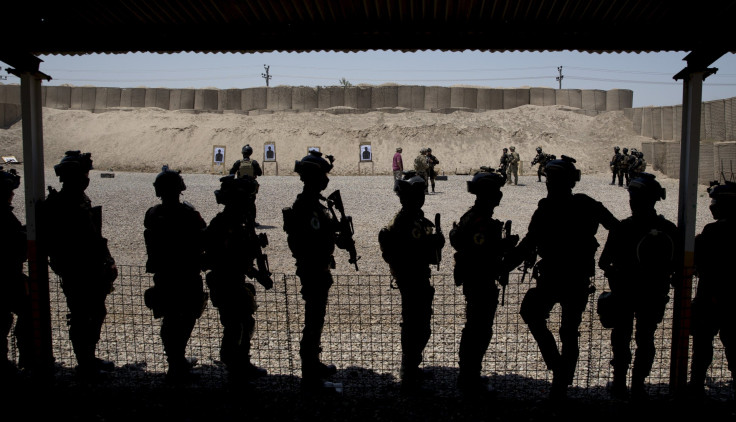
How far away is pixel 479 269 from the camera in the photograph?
4.59 meters

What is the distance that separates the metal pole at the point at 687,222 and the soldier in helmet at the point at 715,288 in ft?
0.24

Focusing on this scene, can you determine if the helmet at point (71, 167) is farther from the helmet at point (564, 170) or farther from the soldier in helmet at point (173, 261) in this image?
the helmet at point (564, 170)

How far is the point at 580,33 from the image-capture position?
4754mm

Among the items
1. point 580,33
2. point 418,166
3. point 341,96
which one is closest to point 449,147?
point 341,96

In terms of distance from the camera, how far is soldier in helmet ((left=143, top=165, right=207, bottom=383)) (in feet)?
15.0

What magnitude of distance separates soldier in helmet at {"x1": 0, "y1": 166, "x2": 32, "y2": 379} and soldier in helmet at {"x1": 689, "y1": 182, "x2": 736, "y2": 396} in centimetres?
531

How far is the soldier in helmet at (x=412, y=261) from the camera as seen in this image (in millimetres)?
4613

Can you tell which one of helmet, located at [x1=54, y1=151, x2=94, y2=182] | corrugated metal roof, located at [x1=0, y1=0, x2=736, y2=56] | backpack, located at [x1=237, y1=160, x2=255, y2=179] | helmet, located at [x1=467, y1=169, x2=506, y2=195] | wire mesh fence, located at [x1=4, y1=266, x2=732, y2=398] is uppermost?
corrugated metal roof, located at [x1=0, y1=0, x2=736, y2=56]

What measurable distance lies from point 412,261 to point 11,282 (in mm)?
3240

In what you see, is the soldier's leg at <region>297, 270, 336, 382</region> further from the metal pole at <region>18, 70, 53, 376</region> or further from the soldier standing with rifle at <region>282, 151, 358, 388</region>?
the metal pole at <region>18, 70, 53, 376</region>

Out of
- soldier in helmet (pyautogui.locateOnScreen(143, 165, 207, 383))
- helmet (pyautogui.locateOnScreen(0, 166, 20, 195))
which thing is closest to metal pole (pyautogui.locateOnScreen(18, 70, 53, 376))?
helmet (pyautogui.locateOnScreen(0, 166, 20, 195))

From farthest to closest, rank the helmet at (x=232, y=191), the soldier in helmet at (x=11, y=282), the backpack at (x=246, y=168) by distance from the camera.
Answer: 1. the backpack at (x=246, y=168)
2. the soldier in helmet at (x=11, y=282)
3. the helmet at (x=232, y=191)

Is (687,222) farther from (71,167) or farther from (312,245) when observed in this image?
(71,167)

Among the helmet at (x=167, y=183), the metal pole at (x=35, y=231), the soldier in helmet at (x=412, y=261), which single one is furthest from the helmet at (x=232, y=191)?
the metal pole at (x=35, y=231)
